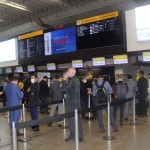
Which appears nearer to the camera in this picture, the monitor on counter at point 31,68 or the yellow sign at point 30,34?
the yellow sign at point 30,34

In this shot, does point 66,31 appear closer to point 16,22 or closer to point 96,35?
point 96,35

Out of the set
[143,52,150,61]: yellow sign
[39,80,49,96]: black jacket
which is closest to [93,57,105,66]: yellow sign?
[143,52,150,61]: yellow sign

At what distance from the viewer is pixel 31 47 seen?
10.1m

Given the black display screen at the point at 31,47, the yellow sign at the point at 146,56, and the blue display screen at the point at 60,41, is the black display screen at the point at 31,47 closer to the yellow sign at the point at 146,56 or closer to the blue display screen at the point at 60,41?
the blue display screen at the point at 60,41

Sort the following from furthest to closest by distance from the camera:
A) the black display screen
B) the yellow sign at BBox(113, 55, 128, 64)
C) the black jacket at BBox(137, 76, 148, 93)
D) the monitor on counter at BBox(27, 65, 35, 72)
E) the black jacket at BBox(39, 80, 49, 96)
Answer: the black jacket at BBox(39, 80, 49, 96)
the monitor on counter at BBox(27, 65, 35, 72)
the black display screen
the black jacket at BBox(137, 76, 148, 93)
the yellow sign at BBox(113, 55, 128, 64)

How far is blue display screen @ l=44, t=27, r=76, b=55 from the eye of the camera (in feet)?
28.1

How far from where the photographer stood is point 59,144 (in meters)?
5.78

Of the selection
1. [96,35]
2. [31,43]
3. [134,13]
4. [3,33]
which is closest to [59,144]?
[96,35]

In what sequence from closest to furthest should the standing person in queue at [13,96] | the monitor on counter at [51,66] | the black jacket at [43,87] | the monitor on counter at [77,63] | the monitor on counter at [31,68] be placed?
the standing person in queue at [13,96] < the monitor on counter at [77,63] < the monitor on counter at [51,66] < the monitor on counter at [31,68] < the black jacket at [43,87]

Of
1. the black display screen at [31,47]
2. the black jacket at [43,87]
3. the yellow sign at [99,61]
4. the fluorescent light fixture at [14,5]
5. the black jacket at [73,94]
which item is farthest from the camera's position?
the black jacket at [43,87]

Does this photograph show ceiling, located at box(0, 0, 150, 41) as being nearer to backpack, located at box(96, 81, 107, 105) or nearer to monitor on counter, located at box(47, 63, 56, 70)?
monitor on counter, located at box(47, 63, 56, 70)

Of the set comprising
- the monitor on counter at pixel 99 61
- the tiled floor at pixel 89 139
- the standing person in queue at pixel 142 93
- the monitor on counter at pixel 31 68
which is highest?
the monitor on counter at pixel 99 61

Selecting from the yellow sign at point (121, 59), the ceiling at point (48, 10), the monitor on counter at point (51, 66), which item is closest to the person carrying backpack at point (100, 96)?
the yellow sign at point (121, 59)

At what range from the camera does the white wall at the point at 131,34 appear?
7176 millimetres
